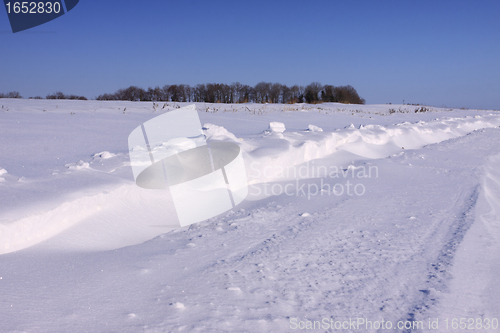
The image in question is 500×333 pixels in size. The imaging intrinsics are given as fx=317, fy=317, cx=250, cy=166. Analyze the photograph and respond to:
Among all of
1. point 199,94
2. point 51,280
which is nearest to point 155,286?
point 51,280

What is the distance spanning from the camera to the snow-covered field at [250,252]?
4.46ft

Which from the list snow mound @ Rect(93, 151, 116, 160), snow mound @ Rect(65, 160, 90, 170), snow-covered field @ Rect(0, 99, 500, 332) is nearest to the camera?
snow-covered field @ Rect(0, 99, 500, 332)

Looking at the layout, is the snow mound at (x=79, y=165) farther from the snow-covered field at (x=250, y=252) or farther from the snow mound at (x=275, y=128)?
the snow mound at (x=275, y=128)

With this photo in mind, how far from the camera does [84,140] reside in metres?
4.00

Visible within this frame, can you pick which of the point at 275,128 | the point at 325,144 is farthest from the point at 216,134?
the point at 325,144

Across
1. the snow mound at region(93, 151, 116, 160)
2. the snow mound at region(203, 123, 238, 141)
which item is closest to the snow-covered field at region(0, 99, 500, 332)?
the snow mound at region(93, 151, 116, 160)

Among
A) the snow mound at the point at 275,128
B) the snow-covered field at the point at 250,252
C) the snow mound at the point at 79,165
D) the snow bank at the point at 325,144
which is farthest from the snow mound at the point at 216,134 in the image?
the snow mound at the point at 79,165

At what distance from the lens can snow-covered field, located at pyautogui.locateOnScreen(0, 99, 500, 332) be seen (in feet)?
4.46

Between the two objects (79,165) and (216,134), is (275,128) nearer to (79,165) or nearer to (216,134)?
(216,134)

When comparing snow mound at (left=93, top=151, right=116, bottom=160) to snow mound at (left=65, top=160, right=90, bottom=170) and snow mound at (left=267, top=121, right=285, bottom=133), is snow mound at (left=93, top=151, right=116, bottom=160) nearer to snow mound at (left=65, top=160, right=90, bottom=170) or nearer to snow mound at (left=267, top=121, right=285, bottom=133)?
snow mound at (left=65, top=160, right=90, bottom=170)

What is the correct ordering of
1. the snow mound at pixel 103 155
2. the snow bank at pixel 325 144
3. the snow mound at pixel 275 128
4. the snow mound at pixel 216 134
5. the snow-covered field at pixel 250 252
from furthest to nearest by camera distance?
the snow mound at pixel 275 128 → the snow mound at pixel 216 134 → the snow bank at pixel 325 144 → the snow mound at pixel 103 155 → the snow-covered field at pixel 250 252

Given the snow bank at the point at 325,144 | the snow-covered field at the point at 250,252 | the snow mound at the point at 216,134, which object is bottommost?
the snow-covered field at the point at 250,252

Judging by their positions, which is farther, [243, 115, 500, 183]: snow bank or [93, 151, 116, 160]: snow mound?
[243, 115, 500, 183]: snow bank

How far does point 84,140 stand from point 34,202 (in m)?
2.13
